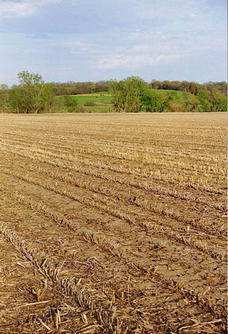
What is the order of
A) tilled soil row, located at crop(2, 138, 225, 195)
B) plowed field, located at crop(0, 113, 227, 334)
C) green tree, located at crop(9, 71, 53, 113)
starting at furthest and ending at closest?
1. green tree, located at crop(9, 71, 53, 113)
2. tilled soil row, located at crop(2, 138, 225, 195)
3. plowed field, located at crop(0, 113, 227, 334)

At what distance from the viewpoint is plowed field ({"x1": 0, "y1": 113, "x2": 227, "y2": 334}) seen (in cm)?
349

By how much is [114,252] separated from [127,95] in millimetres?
79012

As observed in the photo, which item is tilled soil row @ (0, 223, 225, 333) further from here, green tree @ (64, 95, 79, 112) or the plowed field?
green tree @ (64, 95, 79, 112)

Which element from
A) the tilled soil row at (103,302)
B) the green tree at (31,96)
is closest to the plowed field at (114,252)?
the tilled soil row at (103,302)

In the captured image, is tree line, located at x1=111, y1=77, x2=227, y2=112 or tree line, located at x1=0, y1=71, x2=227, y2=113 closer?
tree line, located at x1=0, y1=71, x2=227, y2=113

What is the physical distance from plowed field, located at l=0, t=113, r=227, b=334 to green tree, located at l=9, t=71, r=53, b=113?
70.8 meters

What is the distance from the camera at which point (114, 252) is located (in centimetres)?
490

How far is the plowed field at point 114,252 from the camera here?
11.4 feet

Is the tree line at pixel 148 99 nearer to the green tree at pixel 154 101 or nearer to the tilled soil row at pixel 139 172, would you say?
the green tree at pixel 154 101

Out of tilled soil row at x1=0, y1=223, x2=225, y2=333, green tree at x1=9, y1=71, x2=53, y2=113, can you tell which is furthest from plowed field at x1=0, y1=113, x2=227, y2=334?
green tree at x1=9, y1=71, x2=53, y2=113

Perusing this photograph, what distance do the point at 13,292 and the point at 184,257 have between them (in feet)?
7.58

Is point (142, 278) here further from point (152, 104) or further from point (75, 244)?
point (152, 104)

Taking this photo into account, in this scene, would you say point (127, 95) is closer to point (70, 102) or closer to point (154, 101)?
point (154, 101)

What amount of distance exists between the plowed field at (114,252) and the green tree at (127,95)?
241ft
